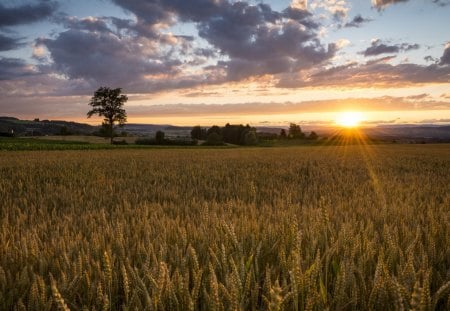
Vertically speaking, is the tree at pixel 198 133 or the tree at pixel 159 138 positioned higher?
the tree at pixel 198 133

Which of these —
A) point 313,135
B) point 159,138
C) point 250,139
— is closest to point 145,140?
point 159,138

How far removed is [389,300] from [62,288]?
1.71 meters

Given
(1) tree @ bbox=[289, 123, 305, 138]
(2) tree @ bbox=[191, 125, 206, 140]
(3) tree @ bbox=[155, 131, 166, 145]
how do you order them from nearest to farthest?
(3) tree @ bbox=[155, 131, 166, 145], (2) tree @ bbox=[191, 125, 206, 140], (1) tree @ bbox=[289, 123, 305, 138]

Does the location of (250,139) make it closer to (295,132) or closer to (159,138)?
(159,138)

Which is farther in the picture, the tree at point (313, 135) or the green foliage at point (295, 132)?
the green foliage at point (295, 132)

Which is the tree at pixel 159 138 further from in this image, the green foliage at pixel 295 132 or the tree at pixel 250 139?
the green foliage at pixel 295 132

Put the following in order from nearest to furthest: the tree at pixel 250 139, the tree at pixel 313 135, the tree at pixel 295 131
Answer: the tree at pixel 250 139
the tree at pixel 313 135
the tree at pixel 295 131

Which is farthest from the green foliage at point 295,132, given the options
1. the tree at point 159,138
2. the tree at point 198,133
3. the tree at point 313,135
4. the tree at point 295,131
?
the tree at point 159,138

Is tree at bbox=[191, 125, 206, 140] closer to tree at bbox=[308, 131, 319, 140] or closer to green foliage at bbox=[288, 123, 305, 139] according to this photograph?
green foliage at bbox=[288, 123, 305, 139]

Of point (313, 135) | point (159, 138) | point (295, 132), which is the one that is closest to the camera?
point (159, 138)

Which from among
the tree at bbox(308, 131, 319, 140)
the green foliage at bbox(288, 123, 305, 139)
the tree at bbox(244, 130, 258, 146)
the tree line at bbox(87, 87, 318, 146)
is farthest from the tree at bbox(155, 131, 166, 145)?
the green foliage at bbox(288, 123, 305, 139)

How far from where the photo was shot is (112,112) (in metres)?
82.6

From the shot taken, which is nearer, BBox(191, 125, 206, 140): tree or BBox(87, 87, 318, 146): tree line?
BBox(87, 87, 318, 146): tree line

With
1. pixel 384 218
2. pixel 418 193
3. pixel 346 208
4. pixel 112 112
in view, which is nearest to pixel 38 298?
pixel 384 218
